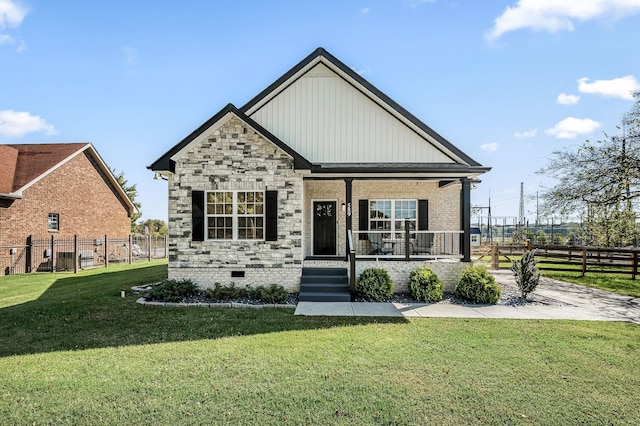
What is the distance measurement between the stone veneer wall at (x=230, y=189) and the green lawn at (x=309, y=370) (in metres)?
2.33

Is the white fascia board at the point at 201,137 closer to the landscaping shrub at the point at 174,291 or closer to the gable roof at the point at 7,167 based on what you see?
the landscaping shrub at the point at 174,291

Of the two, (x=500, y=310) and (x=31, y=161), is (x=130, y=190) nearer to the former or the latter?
(x=31, y=161)

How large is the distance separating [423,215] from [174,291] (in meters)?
8.87

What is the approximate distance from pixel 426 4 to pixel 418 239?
7.51 meters

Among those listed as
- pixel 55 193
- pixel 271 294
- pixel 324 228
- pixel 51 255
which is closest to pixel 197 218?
pixel 271 294

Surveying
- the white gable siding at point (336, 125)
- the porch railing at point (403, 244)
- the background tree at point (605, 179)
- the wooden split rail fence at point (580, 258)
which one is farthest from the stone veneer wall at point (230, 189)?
the background tree at point (605, 179)

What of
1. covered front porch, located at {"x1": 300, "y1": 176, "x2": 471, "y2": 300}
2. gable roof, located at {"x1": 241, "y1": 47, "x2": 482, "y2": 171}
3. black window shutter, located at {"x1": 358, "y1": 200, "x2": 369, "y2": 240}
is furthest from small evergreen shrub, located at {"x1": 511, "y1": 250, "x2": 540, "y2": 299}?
black window shutter, located at {"x1": 358, "y1": 200, "x2": 369, "y2": 240}

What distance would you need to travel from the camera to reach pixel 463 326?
7.28 meters

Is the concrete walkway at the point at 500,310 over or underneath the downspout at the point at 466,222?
underneath

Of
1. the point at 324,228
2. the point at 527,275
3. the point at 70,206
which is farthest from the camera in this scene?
the point at 70,206

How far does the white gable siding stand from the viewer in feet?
38.0

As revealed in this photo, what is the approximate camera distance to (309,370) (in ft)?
16.0

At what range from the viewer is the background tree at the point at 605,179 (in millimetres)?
14227

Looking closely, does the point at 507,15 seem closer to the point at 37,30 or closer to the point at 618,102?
the point at 618,102
